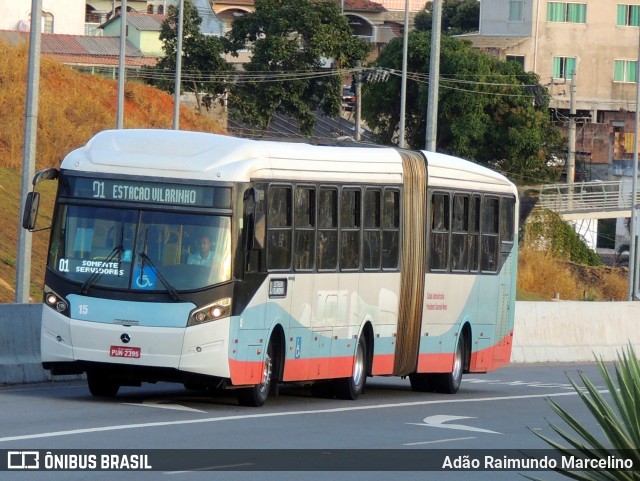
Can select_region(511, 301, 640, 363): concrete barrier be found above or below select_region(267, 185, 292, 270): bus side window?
below

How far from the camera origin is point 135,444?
1394 centimetres

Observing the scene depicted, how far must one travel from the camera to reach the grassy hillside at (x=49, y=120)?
39.4m

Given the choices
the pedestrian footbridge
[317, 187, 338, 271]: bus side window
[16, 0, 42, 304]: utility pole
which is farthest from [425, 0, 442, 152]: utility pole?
the pedestrian footbridge

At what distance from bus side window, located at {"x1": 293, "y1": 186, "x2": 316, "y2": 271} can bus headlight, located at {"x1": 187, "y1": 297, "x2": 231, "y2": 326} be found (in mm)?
1686

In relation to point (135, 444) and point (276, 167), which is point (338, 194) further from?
point (135, 444)

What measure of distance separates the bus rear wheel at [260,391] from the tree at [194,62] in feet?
177

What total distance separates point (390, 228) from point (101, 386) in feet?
15.2

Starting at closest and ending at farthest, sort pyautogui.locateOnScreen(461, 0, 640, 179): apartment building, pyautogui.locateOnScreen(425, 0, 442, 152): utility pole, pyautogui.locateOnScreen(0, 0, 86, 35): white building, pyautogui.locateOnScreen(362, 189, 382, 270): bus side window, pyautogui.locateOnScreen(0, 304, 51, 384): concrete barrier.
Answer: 1. pyautogui.locateOnScreen(0, 304, 51, 384): concrete barrier
2. pyautogui.locateOnScreen(362, 189, 382, 270): bus side window
3. pyautogui.locateOnScreen(425, 0, 442, 152): utility pole
4. pyautogui.locateOnScreen(461, 0, 640, 179): apartment building
5. pyautogui.locateOnScreen(0, 0, 86, 35): white building

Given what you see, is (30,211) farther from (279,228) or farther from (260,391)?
(260,391)

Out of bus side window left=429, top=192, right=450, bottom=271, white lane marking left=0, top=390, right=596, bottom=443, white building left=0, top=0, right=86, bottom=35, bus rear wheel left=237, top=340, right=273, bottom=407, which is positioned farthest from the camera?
white building left=0, top=0, right=86, bottom=35

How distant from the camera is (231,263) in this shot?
17.6 m

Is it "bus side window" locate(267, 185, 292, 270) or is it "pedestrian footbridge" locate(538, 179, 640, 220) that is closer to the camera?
"bus side window" locate(267, 185, 292, 270)

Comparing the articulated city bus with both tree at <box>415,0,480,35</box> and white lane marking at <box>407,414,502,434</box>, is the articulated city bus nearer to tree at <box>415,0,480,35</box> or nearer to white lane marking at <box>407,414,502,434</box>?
white lane marking at <box>407,414,502,434</box>

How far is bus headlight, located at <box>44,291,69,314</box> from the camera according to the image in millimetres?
17484
